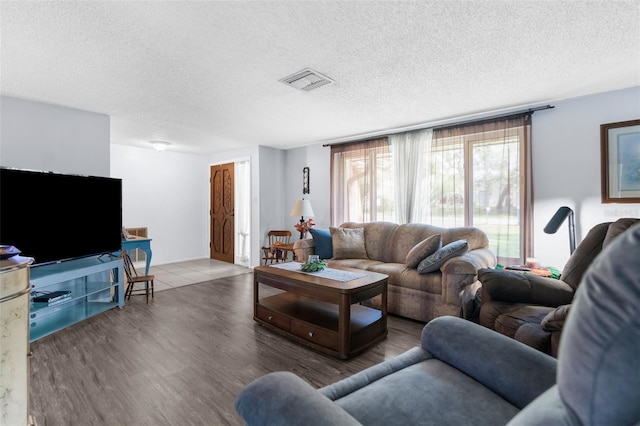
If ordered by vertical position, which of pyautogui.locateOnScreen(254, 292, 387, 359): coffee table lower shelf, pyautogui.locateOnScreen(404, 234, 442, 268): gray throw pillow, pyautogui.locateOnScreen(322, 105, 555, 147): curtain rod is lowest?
pyautogui.locateOnScreen(254, 292, 387, 359): coffee table lower shelf

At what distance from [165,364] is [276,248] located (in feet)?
9.57

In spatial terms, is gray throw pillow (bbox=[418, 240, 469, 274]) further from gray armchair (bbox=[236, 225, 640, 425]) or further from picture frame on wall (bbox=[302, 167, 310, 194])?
picture frame on wall (bbox=[302, 167, 310, 194])

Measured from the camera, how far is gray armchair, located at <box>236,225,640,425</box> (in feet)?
1.73

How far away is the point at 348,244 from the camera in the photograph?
4.24 metres

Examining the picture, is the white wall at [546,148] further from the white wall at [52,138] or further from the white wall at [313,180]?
the white wall at [313,180]

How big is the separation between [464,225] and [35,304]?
468 centimetres

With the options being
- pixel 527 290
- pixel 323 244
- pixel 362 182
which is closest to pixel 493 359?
pixel 527 290

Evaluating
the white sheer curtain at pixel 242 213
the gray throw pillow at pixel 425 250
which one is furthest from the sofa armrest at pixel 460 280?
Answer: the white sheer curtain at pixel 242 213

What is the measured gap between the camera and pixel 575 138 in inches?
125

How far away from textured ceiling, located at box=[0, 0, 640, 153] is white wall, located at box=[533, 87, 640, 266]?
17cm

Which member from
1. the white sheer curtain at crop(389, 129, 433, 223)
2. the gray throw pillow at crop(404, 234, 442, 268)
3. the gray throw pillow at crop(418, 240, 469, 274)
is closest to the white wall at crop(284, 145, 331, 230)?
the white sheer curtain at crop(389, 129, 433, 223)

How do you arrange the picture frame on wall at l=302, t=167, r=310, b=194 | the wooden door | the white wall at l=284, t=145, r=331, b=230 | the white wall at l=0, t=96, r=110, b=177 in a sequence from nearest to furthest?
the white wall at l=0, t=96, r=110, b=177 < the white wall at l=284, t=145, r=331, b=230 < the picture frame on wall at l=302, t=167, r=310, b=194 < the wooden door

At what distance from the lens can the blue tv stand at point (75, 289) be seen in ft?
9.23

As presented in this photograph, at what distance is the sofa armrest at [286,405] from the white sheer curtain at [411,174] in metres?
3.66
